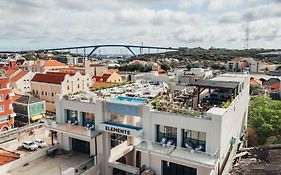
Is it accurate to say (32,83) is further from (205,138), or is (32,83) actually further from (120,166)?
(205,138)

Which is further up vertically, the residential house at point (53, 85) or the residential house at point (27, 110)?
the residential house at point (53, 85)

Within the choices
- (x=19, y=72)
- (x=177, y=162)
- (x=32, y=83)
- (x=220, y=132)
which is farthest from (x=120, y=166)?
(x=19, y=72)

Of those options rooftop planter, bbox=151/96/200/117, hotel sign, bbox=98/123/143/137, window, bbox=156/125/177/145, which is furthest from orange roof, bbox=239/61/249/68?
hotel sign, bbox=98/123/143/137

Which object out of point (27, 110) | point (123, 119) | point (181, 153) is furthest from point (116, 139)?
point (27, 110)

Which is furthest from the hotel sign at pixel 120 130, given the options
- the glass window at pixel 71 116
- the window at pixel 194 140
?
the glass window at pixel 71 116

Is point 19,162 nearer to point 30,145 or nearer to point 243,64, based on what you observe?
point 30,145

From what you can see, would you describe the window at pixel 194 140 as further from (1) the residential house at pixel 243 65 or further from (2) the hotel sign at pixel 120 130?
(1) the residential house at pixel 243 65
